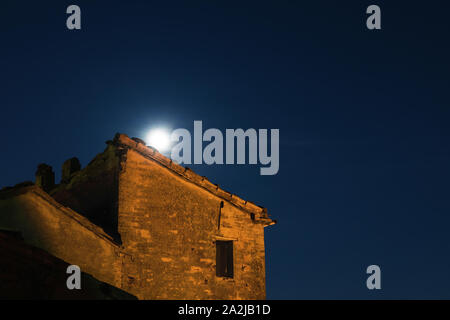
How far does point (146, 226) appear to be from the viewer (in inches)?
814

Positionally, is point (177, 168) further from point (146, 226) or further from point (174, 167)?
point (146, 226)

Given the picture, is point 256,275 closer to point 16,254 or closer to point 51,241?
point 51,241

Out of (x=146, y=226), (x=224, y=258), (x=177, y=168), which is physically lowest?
(x=224, y=258)

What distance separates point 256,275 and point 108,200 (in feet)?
22.2

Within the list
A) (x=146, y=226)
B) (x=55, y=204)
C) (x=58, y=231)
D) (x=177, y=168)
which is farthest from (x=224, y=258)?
(x=55, y=204)

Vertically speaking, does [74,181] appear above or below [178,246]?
above

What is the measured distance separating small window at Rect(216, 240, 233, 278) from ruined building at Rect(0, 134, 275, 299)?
4 cm

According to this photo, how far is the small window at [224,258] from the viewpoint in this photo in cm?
2250

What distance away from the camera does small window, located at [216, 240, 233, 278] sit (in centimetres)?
2250

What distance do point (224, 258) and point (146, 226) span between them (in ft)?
12.5

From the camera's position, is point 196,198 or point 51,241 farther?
point 196,198

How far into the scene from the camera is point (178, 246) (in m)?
21.2
